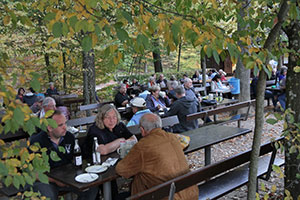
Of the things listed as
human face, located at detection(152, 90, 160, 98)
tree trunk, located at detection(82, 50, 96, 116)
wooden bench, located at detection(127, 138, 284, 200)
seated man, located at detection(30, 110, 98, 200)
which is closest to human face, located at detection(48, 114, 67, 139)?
seated man, located at detection(30, 110, 98, 200)

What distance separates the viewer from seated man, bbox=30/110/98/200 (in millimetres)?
3473

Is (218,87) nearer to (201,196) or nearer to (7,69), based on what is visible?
(201,196)

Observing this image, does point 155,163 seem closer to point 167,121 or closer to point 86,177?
point 86,177

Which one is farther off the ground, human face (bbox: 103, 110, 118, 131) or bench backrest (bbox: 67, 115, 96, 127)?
human face (bbox: 103, 110, 118, 131)

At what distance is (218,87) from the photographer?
1260 cm

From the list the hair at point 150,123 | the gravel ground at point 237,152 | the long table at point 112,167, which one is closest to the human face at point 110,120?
the long table at point 112,167

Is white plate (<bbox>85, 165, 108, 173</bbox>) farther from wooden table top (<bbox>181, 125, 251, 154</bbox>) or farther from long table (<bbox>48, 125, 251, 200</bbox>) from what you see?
wooden table top (<bbox>181, 125, 251, 154</bbox>)

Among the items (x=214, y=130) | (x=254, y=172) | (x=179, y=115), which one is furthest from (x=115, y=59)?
(x=179, y=115)

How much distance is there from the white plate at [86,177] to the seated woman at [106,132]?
644mm

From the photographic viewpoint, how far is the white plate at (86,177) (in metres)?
3.22

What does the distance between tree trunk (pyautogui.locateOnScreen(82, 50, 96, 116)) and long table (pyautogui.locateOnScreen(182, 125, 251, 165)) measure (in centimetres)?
579

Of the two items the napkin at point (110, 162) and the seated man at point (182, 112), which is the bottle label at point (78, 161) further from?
the seated man at point (182, 112)

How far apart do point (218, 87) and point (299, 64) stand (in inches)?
378

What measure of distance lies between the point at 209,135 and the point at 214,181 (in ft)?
4.93
